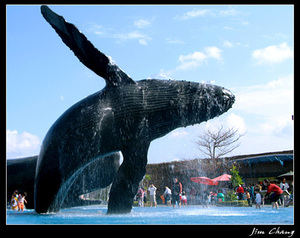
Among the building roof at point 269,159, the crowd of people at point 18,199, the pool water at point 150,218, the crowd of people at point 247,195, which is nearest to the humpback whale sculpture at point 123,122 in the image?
the pool water at point 150,218

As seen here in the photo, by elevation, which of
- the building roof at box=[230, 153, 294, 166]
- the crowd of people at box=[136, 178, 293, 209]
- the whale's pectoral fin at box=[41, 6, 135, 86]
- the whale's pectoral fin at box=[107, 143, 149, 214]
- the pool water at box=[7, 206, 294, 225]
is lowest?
the crowd of people at box=[136, 178, 293, 209]

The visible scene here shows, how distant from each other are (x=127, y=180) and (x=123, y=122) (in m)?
1.62

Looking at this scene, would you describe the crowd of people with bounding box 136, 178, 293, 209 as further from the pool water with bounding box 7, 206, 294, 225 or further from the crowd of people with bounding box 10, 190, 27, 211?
the crowd of people with bounding box 10, 190, 27, 211

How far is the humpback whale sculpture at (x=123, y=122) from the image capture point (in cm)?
1009

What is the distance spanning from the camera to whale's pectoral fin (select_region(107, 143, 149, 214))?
33.1 ft

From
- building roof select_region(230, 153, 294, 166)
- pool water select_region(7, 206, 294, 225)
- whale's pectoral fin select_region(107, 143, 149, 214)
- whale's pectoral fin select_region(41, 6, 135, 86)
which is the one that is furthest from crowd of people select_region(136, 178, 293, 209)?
whale's pectoral fin select_region(41, 6, 135, 86)

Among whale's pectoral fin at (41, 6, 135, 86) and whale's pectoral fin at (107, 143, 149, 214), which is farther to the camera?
whale's pectoral fin at (107, 143, 149, 214)

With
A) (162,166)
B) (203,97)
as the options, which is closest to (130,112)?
(203,97)

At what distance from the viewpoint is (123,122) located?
1008 cm

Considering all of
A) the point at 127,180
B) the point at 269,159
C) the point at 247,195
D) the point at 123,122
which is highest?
the point at 123,122

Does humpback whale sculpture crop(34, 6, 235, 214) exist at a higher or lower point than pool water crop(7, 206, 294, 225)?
higher

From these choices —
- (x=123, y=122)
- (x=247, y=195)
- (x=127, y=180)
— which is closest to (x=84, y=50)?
(x=123, y=122)

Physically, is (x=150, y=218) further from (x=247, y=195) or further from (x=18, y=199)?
(x=247, y=195)

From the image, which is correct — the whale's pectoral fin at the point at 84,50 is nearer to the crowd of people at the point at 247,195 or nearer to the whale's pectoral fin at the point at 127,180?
the whale's pectoral fin at the point at 127,180
